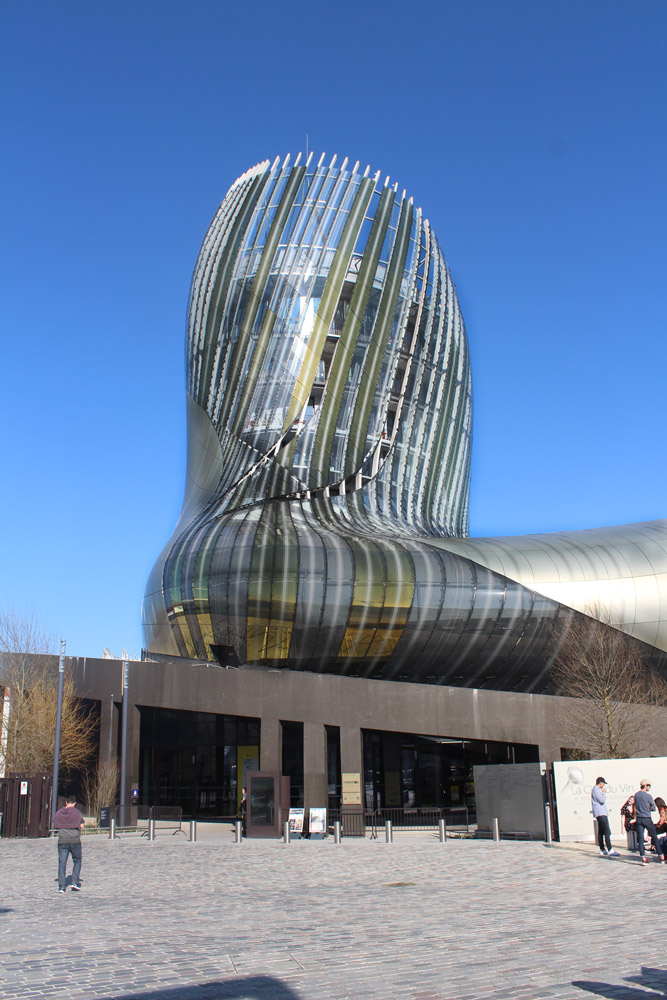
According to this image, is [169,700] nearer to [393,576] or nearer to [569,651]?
[393,576]

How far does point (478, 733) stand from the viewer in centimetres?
3128

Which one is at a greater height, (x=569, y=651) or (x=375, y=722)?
(x=569, y=651)

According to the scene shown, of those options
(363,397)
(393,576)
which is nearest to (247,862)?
(393,576)

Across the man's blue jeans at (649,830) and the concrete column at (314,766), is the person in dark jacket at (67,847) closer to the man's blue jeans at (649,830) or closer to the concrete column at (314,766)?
the man's blue jeans at (649,830)

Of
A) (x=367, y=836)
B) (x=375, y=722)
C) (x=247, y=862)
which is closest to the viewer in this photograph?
→ (x=247, y=862)

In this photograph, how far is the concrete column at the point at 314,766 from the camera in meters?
29.8

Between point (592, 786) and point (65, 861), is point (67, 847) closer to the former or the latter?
point (65, 861)

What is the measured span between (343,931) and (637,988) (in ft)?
11.3

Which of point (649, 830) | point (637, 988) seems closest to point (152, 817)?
point (649, 830)

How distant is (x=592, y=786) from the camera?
20.0 meters

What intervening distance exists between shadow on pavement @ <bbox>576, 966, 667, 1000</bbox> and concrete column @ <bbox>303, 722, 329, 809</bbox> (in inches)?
931

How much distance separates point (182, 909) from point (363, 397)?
38594 millimetres

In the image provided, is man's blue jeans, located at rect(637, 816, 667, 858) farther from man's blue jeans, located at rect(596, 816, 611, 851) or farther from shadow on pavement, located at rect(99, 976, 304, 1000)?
shadow on pavement, located at rect(99, 976, 304, 1000)

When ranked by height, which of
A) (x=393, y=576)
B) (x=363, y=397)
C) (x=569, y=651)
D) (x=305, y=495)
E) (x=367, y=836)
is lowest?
(x=367, y=836)
